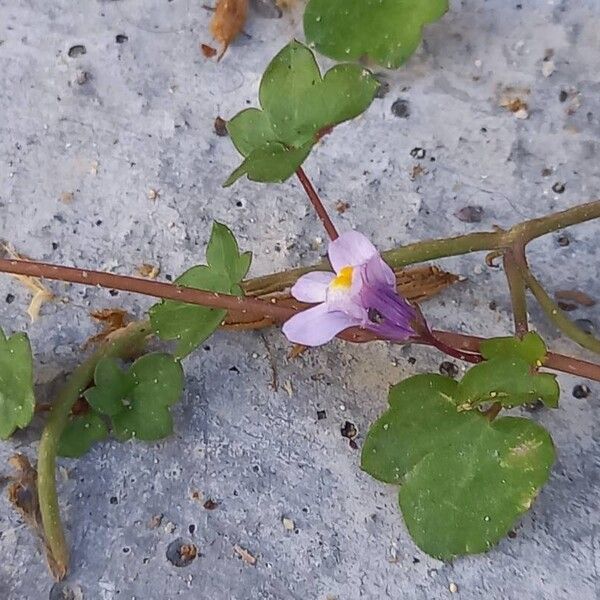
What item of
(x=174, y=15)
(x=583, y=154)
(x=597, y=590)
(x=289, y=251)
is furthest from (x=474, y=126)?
(x=597, y=590)

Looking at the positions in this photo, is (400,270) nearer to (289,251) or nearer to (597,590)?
(289,251)

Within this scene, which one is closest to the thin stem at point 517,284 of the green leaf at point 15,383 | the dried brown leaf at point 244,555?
the dried brown leaf at point 244,555

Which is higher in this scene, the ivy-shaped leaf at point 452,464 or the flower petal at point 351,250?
the flower petal at point 351,250

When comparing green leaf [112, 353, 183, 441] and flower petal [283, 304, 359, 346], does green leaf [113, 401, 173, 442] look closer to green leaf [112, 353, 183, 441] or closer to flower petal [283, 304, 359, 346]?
green leaf [112, 353, 183, 441]

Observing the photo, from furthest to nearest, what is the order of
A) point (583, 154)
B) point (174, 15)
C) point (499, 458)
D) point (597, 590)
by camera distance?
point (174, 15) → point (583, 154) → point (597, 590) → point (499, 458)

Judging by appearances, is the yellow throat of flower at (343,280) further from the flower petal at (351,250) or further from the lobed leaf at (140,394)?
the lobed leaf at (140,394)

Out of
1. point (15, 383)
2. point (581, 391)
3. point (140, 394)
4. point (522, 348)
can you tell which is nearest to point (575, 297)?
point (581, 391)

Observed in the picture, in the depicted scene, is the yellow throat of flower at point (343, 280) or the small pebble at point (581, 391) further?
the small pebble at point (581, 391)
